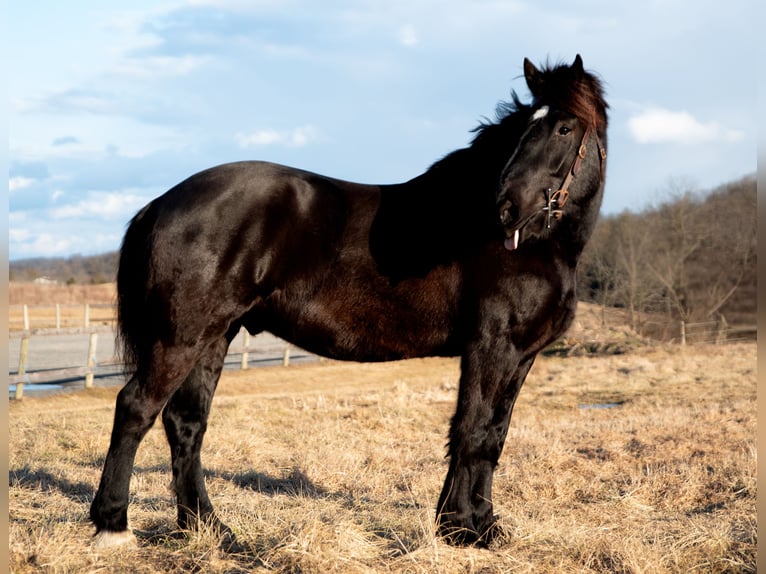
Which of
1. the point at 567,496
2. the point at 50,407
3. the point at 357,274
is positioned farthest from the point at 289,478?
the point at 50,407

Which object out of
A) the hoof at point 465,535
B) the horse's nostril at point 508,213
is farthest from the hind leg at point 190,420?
the horse's nostril at point 508,213

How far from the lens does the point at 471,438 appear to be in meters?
4.43

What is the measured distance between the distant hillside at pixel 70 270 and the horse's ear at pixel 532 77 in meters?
56.4

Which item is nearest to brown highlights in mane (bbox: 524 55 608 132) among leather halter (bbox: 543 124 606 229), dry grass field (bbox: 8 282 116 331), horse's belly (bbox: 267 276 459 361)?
leather halter (bbox: 543 124 606 229)

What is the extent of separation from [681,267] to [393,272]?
38006 mm

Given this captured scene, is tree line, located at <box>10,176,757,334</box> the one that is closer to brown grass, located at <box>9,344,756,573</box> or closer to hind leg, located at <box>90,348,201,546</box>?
brown grass, located at <box>9,344,756,573</box>

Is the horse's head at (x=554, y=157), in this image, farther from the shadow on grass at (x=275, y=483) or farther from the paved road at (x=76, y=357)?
the paved road at (x=76, y=357)

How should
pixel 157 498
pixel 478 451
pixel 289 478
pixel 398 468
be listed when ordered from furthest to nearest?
pixel 398 468, pixel 289 478, pixel 157 498, pixel 478 451

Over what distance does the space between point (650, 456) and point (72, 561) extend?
233 inches

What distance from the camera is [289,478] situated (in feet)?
21.8

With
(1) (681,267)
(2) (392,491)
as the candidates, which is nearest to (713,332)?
(1) (681,267)

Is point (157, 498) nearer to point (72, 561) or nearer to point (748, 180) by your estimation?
point (72, 561)

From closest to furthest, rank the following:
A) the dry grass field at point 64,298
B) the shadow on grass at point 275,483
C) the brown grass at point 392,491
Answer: the brown grass at point 392,491
the shadow on grass at point 275,483
the dry grass field at point 64,298

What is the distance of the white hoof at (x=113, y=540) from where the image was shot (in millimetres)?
4180
